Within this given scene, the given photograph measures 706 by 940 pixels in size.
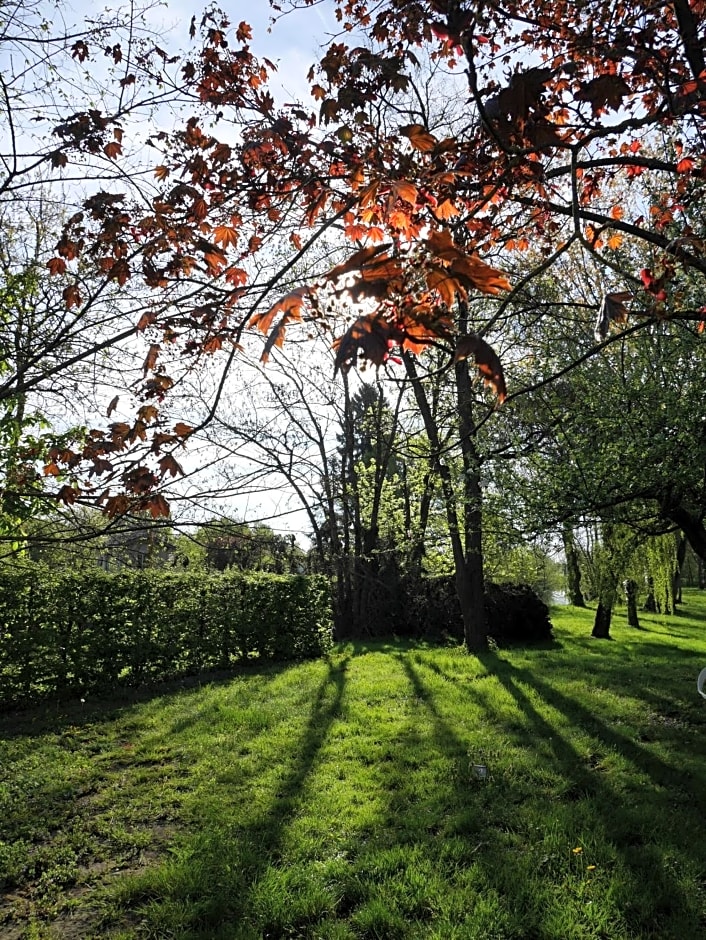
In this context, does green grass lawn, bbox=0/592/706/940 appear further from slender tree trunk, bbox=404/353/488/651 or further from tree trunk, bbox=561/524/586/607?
tree trunk, bbox=561/524/586/607

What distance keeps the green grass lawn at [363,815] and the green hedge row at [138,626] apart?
0.55m

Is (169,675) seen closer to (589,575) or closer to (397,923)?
(397,923)

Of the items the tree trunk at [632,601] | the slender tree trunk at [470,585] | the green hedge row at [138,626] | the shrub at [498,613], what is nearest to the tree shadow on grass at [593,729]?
the slender tree trunk at [470,585]

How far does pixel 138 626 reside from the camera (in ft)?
26.1

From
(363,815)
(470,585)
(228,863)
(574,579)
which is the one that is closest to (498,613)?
(470,585)

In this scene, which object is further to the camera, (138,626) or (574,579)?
(574,579)

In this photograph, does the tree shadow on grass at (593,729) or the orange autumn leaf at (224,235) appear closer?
the orange autumn leaf at (224,235)

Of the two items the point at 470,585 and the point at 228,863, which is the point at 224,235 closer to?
the point at 228,863

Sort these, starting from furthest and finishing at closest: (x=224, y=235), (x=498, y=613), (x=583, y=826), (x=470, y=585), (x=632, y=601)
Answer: (x=632, y=601)
(x=498, y=613)
(x=470, y=585)
(x=583, y=826)
(x=224, y=235)

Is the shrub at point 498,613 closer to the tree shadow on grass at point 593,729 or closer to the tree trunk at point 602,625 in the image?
the tree trunk at point 602,625

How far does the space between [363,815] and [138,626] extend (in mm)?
4972

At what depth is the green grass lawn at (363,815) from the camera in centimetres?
292

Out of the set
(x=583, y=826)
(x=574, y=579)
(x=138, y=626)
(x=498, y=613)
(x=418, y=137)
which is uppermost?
(x=418, y=137)

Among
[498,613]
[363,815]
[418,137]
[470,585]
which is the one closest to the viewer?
[418,137]
